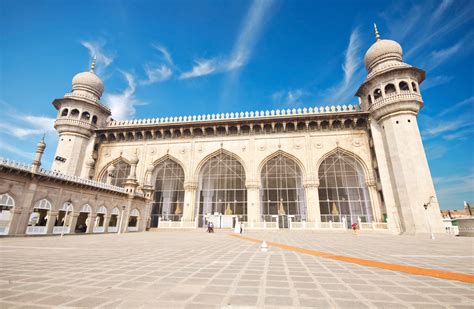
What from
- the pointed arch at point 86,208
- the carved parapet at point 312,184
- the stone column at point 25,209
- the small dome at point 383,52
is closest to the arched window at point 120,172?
the pointed arch at point 86,208

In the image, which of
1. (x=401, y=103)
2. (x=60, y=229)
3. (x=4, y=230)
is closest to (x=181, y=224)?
(x=60, y=229)

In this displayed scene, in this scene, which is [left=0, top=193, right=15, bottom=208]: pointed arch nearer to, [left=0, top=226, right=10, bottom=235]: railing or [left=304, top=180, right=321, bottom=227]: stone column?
[left=0, top=226, right=10, bottom=235]: railing

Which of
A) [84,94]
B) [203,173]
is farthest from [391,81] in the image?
[84,94]

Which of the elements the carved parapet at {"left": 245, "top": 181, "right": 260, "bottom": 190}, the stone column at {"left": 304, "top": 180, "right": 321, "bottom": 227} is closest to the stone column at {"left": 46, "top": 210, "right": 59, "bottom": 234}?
the carved parapet at {"left": 245, "top": 181, "right": 260, "bottom": 190}

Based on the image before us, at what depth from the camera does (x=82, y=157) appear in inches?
991

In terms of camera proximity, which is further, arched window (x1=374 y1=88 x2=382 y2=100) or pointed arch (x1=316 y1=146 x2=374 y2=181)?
arched window (x1=374 y1=88 x2=382 y2=100)

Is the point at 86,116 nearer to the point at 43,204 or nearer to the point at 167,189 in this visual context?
the point at 167,189

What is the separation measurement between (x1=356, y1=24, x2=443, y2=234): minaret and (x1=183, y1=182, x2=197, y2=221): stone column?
60.3 feet

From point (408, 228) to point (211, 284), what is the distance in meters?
20.6

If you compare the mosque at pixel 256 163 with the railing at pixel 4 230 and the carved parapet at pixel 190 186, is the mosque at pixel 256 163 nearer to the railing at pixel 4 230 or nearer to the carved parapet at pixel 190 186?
the carved parapet at pixel 190 186

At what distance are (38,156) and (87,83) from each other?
16739 millimetres

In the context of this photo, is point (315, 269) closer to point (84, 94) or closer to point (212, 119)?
point (212, 119)

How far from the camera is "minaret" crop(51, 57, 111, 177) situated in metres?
24.1

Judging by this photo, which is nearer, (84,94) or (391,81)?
(391,81)
